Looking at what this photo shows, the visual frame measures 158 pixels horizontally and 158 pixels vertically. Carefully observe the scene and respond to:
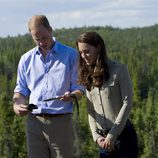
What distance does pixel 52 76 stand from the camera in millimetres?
5648

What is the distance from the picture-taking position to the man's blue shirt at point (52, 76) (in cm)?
564

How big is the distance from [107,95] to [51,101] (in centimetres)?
53

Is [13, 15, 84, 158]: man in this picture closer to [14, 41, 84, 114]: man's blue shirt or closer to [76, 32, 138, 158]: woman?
[14, 41, 84, 114]: man's blue shirt

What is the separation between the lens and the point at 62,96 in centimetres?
550

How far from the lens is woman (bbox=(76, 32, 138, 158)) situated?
214 inches

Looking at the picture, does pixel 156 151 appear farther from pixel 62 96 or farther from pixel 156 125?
pixel 62 96

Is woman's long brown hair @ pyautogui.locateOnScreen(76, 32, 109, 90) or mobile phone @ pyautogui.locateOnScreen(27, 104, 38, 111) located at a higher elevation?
woman's long brown hair @ pyautogui.locateOnScreen(76, 32, 109, 90)

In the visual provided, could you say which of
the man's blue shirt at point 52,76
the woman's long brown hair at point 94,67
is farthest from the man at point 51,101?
the woman's long brown hair at point 94,67

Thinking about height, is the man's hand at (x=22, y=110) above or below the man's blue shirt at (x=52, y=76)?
below

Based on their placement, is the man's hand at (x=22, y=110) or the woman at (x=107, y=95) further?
the man's hand at (x=22, y=110)

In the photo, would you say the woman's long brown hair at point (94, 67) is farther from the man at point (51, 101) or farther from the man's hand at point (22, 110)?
Result: the man's hand at point (22, 110)

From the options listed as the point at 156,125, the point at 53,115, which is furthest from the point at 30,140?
the point at 156,125

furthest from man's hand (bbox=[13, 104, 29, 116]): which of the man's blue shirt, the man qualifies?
the man's blue shirt

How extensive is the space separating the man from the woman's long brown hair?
0.12 m
